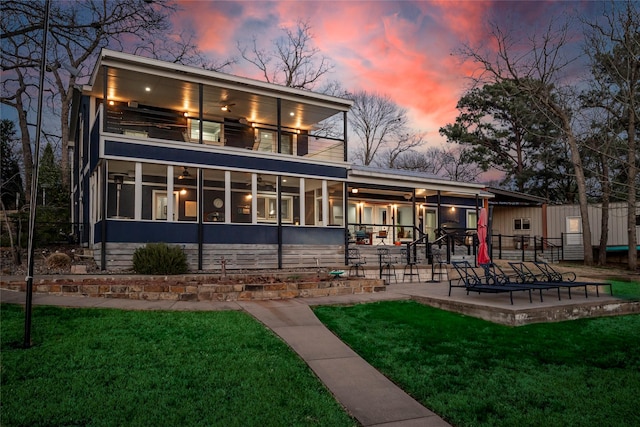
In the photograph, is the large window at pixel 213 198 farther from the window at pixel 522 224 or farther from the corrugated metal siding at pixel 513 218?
the window at pixel 522 224

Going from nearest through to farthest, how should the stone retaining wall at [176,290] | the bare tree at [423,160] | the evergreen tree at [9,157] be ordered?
1. the stone retaining wall at [176,290]
2. the evergreen tree at [9,157]
3. the bare tree at [423,160]

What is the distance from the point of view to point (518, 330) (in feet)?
26.9

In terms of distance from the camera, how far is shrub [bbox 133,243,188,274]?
13.4 meters

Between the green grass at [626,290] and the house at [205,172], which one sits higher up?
the house at [205,172]

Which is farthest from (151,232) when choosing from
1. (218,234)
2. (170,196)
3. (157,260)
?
(218,234)

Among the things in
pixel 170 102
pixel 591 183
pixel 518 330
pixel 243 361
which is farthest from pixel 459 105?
pixel 243 361

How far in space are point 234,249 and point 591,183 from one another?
28680mm

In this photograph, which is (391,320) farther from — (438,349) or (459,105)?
(459,105)

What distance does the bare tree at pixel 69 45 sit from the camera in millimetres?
24578

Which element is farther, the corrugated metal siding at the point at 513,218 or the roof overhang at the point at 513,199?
the corrugated metal siding at the point at 513,218

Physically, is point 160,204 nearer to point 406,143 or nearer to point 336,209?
point 336,209

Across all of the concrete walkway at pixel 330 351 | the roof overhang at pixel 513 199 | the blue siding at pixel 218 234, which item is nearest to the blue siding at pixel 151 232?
the blue siding at pixel 218 234

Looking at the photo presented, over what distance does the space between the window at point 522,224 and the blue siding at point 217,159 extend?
17230 mm

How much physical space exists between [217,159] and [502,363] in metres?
12.8
